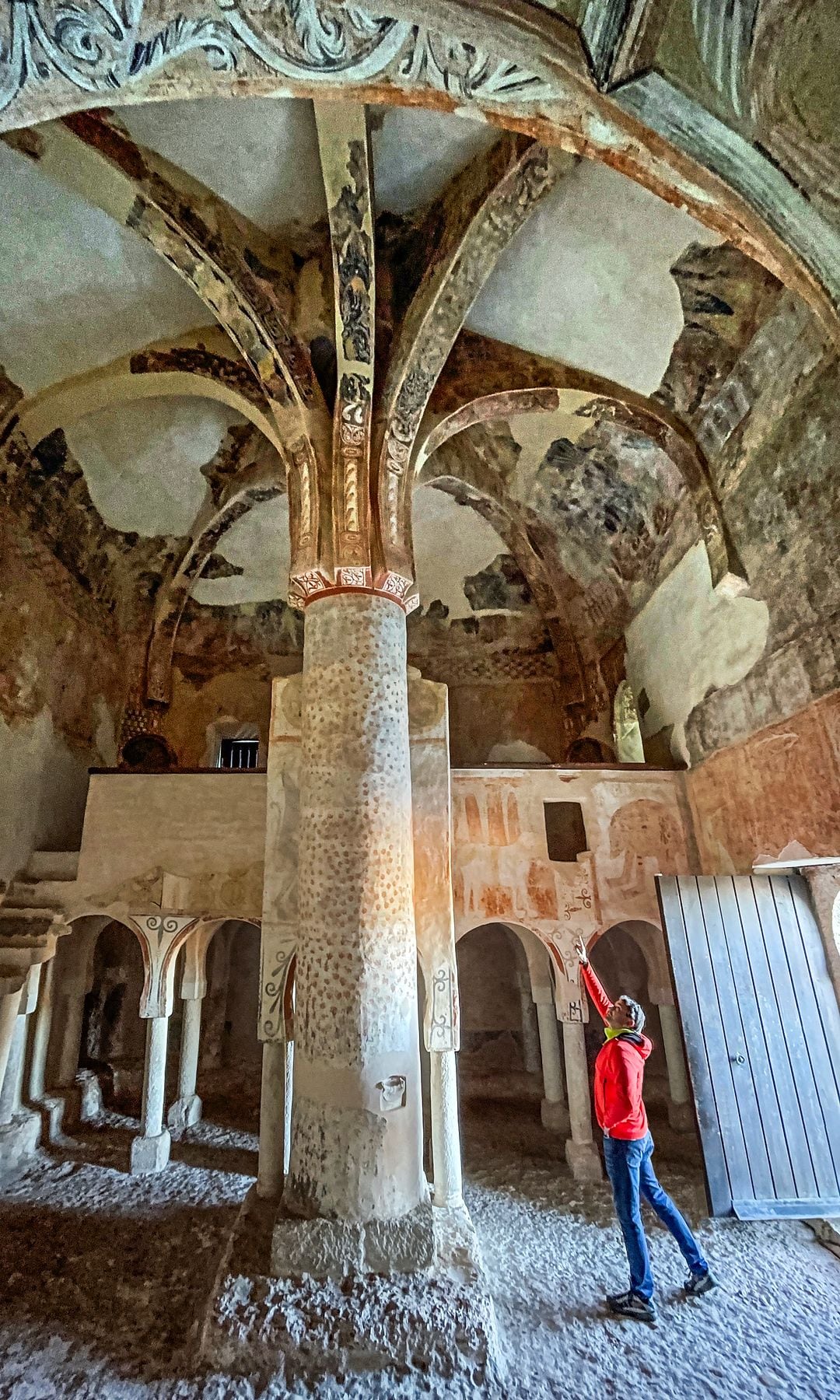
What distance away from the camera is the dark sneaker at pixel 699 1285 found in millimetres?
4719

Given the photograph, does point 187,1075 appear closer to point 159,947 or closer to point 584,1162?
point 159,947

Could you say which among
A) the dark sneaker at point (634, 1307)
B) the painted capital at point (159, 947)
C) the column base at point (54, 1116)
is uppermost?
the painted capital at point (159, 947)

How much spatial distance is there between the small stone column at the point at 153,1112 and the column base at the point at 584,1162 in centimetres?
447

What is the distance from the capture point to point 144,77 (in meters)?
2.69

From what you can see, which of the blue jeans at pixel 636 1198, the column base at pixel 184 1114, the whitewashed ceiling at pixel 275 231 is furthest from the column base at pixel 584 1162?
the whitewashed ceiling at pixel 275 231

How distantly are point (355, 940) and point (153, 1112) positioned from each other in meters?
4.57

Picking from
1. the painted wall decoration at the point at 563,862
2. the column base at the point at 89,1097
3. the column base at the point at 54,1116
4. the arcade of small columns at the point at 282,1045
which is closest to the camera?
the arcade of small columns at the point at 282,1045

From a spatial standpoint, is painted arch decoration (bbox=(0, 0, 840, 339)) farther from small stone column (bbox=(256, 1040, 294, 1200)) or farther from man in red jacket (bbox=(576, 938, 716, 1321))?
small stone column (bbox=(256, 1040, 294, 1200))

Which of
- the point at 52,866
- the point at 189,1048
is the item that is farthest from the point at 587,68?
the point at 189,1048

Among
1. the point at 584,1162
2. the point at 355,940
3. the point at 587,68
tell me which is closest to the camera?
the point at 587,68

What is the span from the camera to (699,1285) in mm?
4730

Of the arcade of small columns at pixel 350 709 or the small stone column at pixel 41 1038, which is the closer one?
the arcade of small columns at pixel 350 709

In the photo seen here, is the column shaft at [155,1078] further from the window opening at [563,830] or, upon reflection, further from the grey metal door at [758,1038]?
the window opening at [563,830]

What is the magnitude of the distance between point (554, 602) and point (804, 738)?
6173mm
